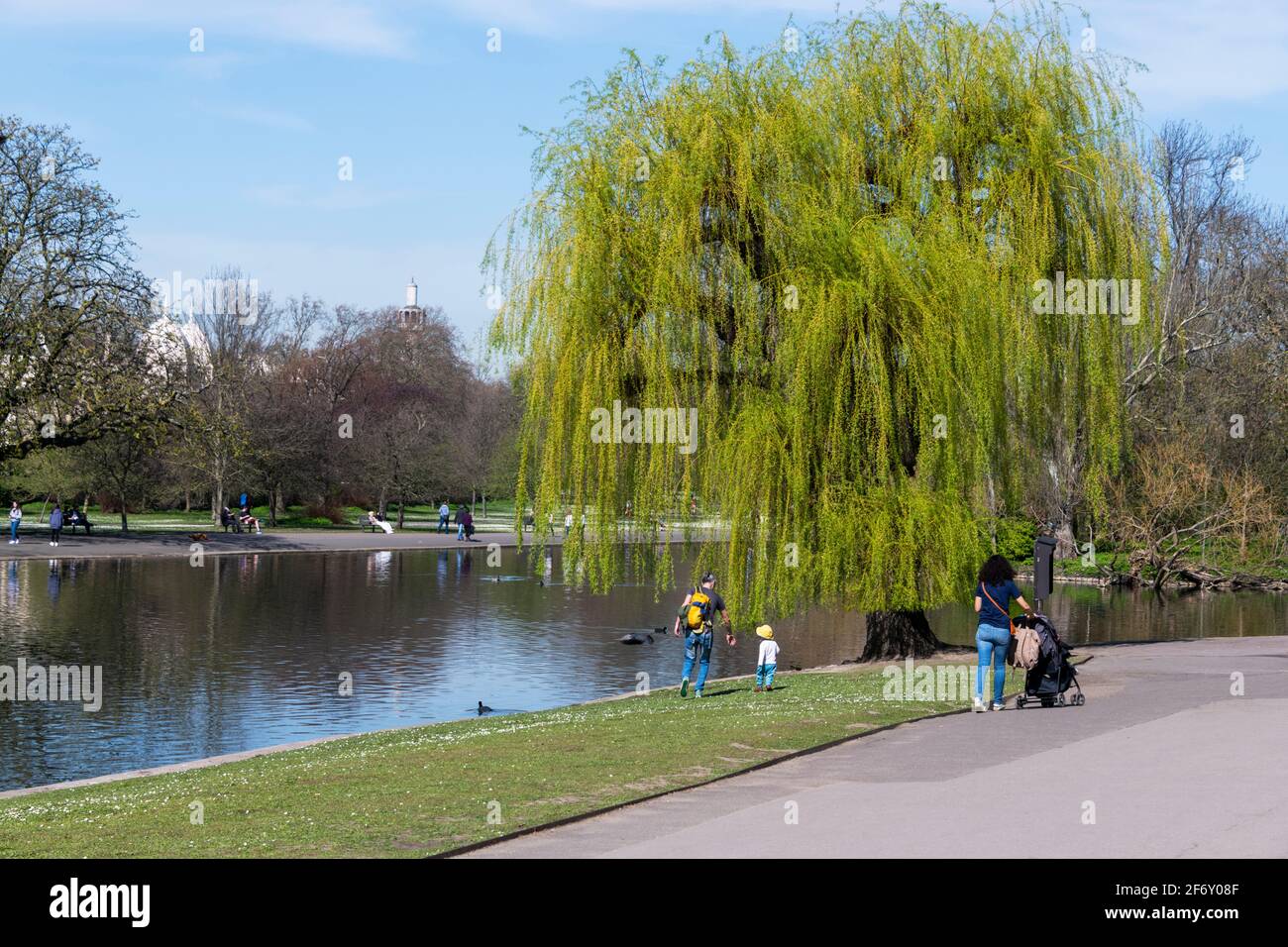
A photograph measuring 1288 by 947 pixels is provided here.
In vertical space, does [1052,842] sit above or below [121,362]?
below

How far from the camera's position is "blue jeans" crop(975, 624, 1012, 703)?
53.8ft

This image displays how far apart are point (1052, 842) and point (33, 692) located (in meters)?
18.2

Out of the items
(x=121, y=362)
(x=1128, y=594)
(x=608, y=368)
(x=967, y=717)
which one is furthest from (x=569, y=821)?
(x=121, y=362)

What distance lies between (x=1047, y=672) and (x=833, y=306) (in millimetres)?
7770

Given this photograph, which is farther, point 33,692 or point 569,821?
point 33,692

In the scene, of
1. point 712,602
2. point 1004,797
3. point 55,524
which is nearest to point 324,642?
point 712,602

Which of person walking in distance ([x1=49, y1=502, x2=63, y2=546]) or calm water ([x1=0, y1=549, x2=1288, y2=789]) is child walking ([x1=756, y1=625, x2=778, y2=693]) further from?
person walking in distance ([x1=49, y1=502, x2=63, y2=546])

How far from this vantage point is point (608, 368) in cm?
2323

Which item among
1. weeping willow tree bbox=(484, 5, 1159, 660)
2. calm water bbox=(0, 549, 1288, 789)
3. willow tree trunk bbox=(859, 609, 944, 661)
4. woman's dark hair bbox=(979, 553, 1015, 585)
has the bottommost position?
calm water bbox=(0, 549, 1288, 789)

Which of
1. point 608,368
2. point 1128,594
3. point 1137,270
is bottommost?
point 1128,594

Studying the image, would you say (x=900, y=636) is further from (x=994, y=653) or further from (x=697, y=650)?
(x=994, y=653)

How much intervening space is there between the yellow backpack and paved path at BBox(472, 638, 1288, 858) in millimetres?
5389

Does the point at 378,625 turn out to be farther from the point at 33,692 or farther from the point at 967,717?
the point at 967,717

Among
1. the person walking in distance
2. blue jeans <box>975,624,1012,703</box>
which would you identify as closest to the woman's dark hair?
blue jeans <box>975,624,1012,703</box>
